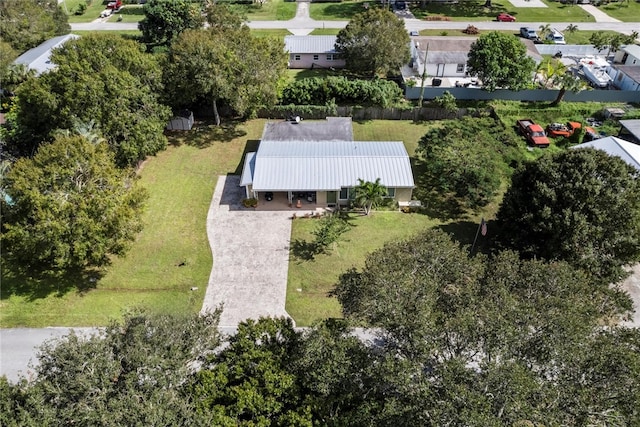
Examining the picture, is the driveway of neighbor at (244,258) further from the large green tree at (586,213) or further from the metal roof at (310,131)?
the large green tree at (586,213)

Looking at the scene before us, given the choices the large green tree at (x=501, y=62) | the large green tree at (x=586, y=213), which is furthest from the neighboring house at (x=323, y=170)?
the large green tree at (x=501, y=62)

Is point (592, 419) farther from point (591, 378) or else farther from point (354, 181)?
point (354, 181)

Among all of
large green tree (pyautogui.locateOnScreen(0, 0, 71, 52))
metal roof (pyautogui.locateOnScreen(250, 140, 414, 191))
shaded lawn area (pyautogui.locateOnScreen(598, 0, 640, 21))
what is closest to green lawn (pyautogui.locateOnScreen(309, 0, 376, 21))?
large green tree (pyautogui.locateOnScreen(0, 0, 71, 52))

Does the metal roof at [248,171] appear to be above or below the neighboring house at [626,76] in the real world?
below

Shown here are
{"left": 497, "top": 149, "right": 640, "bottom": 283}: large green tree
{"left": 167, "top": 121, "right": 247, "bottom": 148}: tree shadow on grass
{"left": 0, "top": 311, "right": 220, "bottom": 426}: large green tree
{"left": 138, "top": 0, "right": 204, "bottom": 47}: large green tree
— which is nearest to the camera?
{"left": 0, "top": 311, "right": 220, "bottom": 426}: large green tree

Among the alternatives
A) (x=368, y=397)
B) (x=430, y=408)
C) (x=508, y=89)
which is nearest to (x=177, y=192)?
(x=368, y=397)

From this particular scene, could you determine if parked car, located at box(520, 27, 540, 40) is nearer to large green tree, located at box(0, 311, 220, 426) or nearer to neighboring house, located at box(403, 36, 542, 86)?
neighboring house, located at box(403, 36, 542, 86)

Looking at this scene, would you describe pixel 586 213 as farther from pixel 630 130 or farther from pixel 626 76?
pixel 626 76
